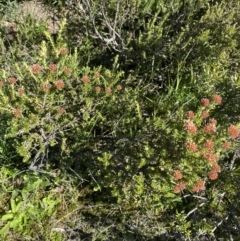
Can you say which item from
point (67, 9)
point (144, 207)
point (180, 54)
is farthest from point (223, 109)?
point (67, 9)

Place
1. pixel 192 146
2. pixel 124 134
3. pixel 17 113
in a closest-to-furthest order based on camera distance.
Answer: pixel 192 146
pixel 17 113
pixel 124 134

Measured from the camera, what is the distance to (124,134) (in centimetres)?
244

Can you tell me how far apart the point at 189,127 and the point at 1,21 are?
221 cm

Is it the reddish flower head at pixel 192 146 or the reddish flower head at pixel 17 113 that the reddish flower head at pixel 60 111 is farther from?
the reddish flower head at pixel 192 146

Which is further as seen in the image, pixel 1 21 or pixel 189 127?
pixel 1 21

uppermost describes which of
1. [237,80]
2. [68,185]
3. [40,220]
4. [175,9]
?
[175,9]

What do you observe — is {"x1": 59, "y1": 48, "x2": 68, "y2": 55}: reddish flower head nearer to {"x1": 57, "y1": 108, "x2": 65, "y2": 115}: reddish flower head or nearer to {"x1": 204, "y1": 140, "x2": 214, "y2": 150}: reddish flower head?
{"x1": 57, "y1": 108, "x2": 65, "y2": 115}: reddish flower head

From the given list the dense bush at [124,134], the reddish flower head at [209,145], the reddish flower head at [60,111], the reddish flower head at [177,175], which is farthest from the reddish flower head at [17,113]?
the reddish flower head at [209,145]

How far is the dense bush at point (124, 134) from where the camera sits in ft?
6.73

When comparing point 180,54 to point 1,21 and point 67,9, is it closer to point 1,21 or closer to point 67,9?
point 67,9

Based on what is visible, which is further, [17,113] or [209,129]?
[17,113]

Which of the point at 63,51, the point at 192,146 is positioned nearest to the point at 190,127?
the point at 192,146

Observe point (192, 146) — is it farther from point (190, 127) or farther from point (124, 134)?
point (124, 134)

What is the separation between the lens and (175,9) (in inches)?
117
